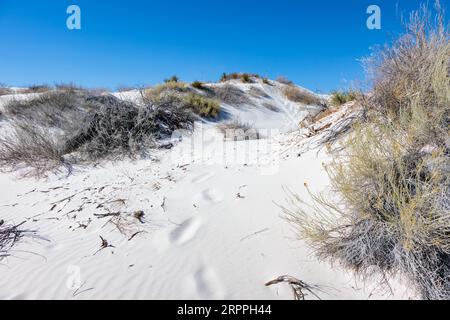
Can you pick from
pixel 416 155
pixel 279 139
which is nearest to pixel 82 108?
pixel 279 139

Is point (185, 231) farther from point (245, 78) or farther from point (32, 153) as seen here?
point (245, 78)

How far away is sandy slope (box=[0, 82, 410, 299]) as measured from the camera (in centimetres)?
175

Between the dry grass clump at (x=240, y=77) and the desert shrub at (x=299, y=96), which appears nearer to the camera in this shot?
the desert shrub at (x=299, y=96)

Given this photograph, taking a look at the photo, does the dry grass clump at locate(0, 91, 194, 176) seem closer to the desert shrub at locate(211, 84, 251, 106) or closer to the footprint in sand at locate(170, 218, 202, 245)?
the footprint in sand at locate(170, 218, 202, 245)

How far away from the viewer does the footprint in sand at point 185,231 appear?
2.26 m

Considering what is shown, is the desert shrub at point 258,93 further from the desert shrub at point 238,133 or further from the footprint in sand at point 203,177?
the footprint in sand at point 203,177

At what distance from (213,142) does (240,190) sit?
275 centimetres

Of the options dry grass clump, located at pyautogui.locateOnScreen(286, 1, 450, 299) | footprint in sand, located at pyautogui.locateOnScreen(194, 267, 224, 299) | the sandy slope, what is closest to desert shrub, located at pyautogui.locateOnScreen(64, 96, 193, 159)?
the sandy slope

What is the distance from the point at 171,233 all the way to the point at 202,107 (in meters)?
7.29

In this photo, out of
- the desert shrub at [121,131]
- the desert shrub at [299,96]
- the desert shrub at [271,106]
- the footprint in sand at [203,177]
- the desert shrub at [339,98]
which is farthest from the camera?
the desert shrub at [299,96]

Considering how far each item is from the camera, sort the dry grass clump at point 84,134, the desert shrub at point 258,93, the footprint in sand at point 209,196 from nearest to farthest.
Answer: the footprint in sand at point 209,196 < the dry grass clump at point 84,134 < the desert shrub at point 258,93

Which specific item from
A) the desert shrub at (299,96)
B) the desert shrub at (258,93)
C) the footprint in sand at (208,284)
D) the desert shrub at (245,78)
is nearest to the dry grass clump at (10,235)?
the footprint in sand at (208,284)

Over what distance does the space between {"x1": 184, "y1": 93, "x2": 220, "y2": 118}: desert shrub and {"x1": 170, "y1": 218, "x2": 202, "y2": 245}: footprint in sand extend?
654 centimetres
